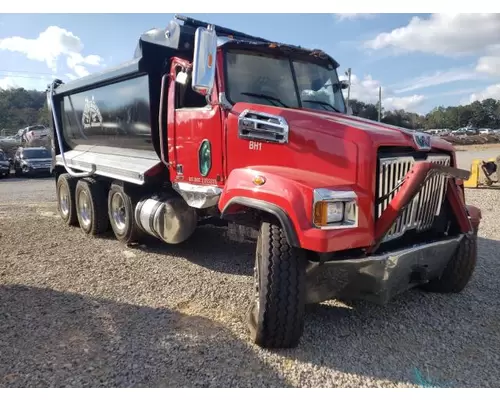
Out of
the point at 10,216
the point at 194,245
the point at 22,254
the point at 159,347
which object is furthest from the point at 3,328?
the point at 10,216

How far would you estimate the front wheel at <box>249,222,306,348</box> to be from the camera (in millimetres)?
3420

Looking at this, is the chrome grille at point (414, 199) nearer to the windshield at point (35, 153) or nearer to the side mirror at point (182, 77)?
the side mirror at point (182, 77)

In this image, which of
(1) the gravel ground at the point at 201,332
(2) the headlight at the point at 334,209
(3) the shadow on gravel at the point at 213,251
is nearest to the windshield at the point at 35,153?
(3) the shadow on gravel at the point at 213,251

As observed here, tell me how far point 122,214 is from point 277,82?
344 cm

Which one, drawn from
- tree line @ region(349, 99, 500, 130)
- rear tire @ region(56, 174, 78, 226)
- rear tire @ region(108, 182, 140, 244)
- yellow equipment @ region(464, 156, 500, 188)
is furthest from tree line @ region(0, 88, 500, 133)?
rear tire @ region(108, 182, 140, 244)

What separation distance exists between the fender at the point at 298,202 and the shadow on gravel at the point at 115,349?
1.02 m

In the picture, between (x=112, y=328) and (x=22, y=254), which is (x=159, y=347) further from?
(x=22, y=254)

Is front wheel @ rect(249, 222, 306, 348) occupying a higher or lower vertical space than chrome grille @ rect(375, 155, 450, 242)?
lower

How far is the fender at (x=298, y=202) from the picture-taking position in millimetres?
3229

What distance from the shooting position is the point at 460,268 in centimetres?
452

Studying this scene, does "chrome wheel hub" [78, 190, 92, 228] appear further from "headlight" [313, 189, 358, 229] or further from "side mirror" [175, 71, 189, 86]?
"headlight" [313, 189, 358, 229]

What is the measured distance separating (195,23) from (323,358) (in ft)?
13.0

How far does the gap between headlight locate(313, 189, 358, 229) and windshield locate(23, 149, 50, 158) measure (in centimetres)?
2197

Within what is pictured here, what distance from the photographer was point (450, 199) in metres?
4.32
